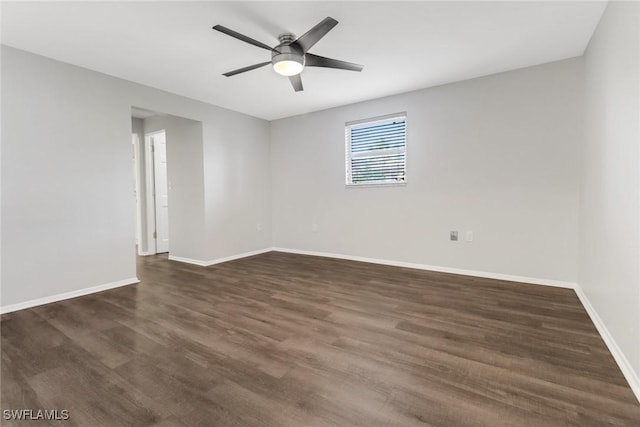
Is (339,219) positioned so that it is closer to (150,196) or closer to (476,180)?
(476,180)

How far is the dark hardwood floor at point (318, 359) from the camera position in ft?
4.55

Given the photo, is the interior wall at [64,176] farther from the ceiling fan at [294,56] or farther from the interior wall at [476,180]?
the interior wall at [476,180]

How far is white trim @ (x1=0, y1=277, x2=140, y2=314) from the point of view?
267cm

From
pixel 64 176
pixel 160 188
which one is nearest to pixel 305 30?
pixel 64 176

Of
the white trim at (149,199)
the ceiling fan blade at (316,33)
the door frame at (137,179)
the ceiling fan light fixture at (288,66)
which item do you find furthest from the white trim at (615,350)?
the door frame at (137,179)

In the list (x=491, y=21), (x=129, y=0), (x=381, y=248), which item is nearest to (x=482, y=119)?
(x=491, y=21)

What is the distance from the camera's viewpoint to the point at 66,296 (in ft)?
9.83

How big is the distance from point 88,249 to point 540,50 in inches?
199

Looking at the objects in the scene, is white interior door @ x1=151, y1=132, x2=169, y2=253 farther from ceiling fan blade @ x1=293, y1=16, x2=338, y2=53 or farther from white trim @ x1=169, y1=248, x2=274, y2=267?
ceiling fan blade @ x1=293, y1=16, x2=338, y2=53

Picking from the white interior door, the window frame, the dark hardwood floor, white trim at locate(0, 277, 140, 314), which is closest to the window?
the window frame

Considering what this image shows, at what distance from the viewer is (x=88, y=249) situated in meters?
3.15

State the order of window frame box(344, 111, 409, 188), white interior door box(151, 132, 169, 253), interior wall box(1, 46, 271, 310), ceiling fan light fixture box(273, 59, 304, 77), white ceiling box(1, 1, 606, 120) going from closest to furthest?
white ceiling box(1, 1, 606, 120) < ceiling fan light fixture box(273, 59, 304, 77) < interior wall box(1, 46, 271, 310) < window frame box(344, 111, 409, 188) < white interior door box(151, 132, 169, 253)

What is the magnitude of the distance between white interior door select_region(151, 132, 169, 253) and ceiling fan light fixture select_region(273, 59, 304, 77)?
3.73 m

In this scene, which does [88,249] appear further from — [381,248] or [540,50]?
[540,50]
